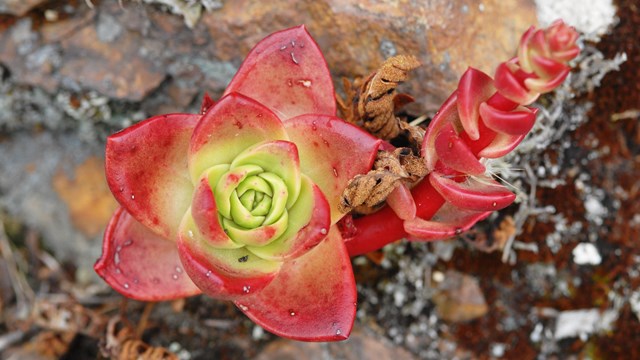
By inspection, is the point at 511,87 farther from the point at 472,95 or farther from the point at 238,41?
the point at 238,41

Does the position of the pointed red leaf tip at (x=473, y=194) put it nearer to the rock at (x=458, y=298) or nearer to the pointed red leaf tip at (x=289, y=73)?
the pointed red leaf tip at (x=289, y=73)

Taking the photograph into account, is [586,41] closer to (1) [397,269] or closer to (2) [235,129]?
(1) [397,269]

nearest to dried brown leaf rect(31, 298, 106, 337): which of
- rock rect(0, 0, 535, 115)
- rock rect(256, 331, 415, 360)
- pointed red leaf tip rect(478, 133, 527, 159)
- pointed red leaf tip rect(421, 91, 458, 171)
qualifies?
rock rect(256, 331, 415, 360)

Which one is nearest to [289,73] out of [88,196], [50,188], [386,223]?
[386,223]

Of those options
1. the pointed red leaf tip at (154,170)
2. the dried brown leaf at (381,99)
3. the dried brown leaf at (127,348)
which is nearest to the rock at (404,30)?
the dried brown leaf at (381,99)

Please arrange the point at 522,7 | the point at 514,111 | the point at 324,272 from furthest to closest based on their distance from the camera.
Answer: the point at 522,7 → the point at 324,272 → the point at 514,111

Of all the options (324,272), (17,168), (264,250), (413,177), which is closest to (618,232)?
(413,177)

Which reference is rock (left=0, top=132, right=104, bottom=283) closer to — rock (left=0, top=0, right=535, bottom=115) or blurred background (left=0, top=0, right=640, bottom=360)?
blurred background (left=0, top=0, right=640, bottom=360)
